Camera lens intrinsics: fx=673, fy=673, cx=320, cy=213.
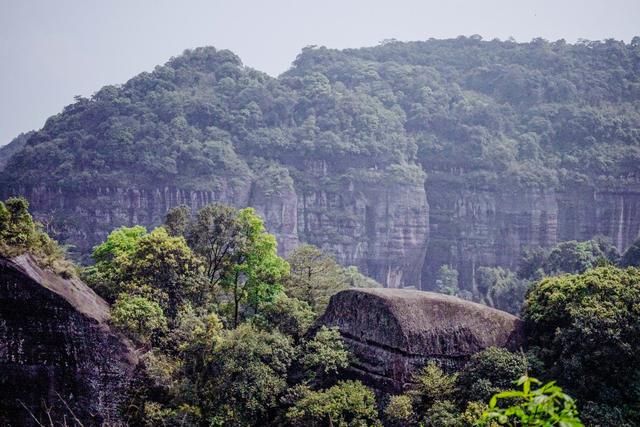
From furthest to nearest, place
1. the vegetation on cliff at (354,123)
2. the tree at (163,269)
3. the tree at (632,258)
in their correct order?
the vegetation on cliff at (354,123)
the tree at (632,258)
the tree at (163,269)

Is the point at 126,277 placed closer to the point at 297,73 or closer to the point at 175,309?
the point at 175,309

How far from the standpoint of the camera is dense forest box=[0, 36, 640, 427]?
17609 millimetres

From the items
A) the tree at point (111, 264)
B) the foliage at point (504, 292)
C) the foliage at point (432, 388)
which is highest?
the tree at point (111, 264)

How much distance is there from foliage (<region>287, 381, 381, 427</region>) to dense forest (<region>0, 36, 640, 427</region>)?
0.07 m

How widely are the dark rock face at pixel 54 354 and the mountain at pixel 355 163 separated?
4420 cm

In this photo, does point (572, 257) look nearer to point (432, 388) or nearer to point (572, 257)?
point (572, 257)

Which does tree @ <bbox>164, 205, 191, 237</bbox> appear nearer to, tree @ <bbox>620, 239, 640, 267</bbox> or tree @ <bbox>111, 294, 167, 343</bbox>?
tree @ <bbox>111, 294, 167, 343</bbox>

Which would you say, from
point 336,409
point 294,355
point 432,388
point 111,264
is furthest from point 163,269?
point 432,388

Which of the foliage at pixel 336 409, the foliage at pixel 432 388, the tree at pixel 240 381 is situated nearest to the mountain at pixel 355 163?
the tree at pixel 240 381

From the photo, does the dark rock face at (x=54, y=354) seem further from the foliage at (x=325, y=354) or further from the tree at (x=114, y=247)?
the tree at (x=114, y=247)

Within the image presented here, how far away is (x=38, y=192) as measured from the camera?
202ft

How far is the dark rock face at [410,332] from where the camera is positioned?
1873 centimetres

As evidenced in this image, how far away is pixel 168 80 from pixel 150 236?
57808 mm

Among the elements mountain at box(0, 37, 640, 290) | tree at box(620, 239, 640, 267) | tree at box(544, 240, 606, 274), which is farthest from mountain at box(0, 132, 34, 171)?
tree at box(620, 239, 640, 267)
